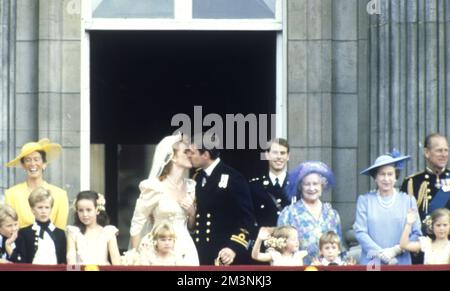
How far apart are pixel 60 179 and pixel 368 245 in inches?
134

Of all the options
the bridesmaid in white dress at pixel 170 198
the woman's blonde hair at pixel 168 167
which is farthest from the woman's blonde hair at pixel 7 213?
the woman's blonde hair at pixel 168 167

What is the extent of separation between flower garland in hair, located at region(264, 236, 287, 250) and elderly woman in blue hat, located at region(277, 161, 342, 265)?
0.60 ft

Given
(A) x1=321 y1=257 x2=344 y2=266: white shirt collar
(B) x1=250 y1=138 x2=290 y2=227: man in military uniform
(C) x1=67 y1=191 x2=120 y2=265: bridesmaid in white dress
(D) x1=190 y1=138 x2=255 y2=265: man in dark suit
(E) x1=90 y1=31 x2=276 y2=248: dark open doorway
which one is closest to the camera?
(A) x1=321 y1=257 x2=344 y2=266: white shirt collar

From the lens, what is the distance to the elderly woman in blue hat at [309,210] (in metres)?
15.4

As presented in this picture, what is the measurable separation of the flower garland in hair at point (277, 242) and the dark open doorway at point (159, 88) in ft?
11.1

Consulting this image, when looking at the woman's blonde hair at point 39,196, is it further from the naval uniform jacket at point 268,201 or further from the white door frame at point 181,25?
the white door frame at point 181,25

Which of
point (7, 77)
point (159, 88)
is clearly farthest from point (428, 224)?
point (159, 88)

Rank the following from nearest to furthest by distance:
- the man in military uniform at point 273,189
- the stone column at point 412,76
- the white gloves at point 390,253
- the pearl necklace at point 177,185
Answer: the white gloves at point 390,253
the man in military uniform at point 273,189
the pearl necklace at point 177,185
the stone column at point 412,76

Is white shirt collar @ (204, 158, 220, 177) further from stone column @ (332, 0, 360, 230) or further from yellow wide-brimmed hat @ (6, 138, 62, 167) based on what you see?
stone column @ (332, 0, 360, 230)

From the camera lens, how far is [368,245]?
15336 millimetres

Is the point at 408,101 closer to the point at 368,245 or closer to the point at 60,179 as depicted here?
the point at 368,245

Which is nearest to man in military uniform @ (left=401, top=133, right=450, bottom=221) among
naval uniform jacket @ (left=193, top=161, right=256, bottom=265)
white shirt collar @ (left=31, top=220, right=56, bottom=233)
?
naval uniform jacket @ (left=193, top=161, right=256, bottom=265)

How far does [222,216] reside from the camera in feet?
51.1

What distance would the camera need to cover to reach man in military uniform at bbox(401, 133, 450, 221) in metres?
15.5
